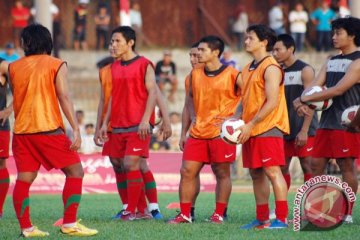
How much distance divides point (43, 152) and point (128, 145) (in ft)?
8.05

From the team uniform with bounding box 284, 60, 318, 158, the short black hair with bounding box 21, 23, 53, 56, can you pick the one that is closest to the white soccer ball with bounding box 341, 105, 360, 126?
the team uniform with bounding box 284, 60, 318, 158

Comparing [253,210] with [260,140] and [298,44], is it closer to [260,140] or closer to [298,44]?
[260,140]

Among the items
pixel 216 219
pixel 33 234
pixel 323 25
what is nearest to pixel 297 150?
pixel 216 219

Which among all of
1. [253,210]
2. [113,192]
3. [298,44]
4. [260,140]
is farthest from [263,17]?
[260,140]

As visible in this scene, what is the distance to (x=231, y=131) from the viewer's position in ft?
43.2

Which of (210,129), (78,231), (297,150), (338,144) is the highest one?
(210,129)

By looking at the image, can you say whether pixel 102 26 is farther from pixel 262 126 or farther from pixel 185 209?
pixel 262 126

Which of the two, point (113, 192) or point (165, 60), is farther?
point (165, 60)

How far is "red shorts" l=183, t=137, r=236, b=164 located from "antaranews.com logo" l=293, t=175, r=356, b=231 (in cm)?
192

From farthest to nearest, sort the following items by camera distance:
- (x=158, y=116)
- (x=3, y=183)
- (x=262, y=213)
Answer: (x=158, y=116), (x=3, y=183), (x=262, y=213)

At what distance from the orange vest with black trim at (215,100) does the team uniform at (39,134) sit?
2304 mm

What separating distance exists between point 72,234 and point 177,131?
14.1 m

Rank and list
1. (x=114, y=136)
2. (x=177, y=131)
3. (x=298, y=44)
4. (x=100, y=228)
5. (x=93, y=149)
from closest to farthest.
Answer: (x=100, y=228)
(x=114, y=136)
(x=93, y=149)
(x=177, y=131)
(x=298, y=44)

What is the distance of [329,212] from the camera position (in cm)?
1284
